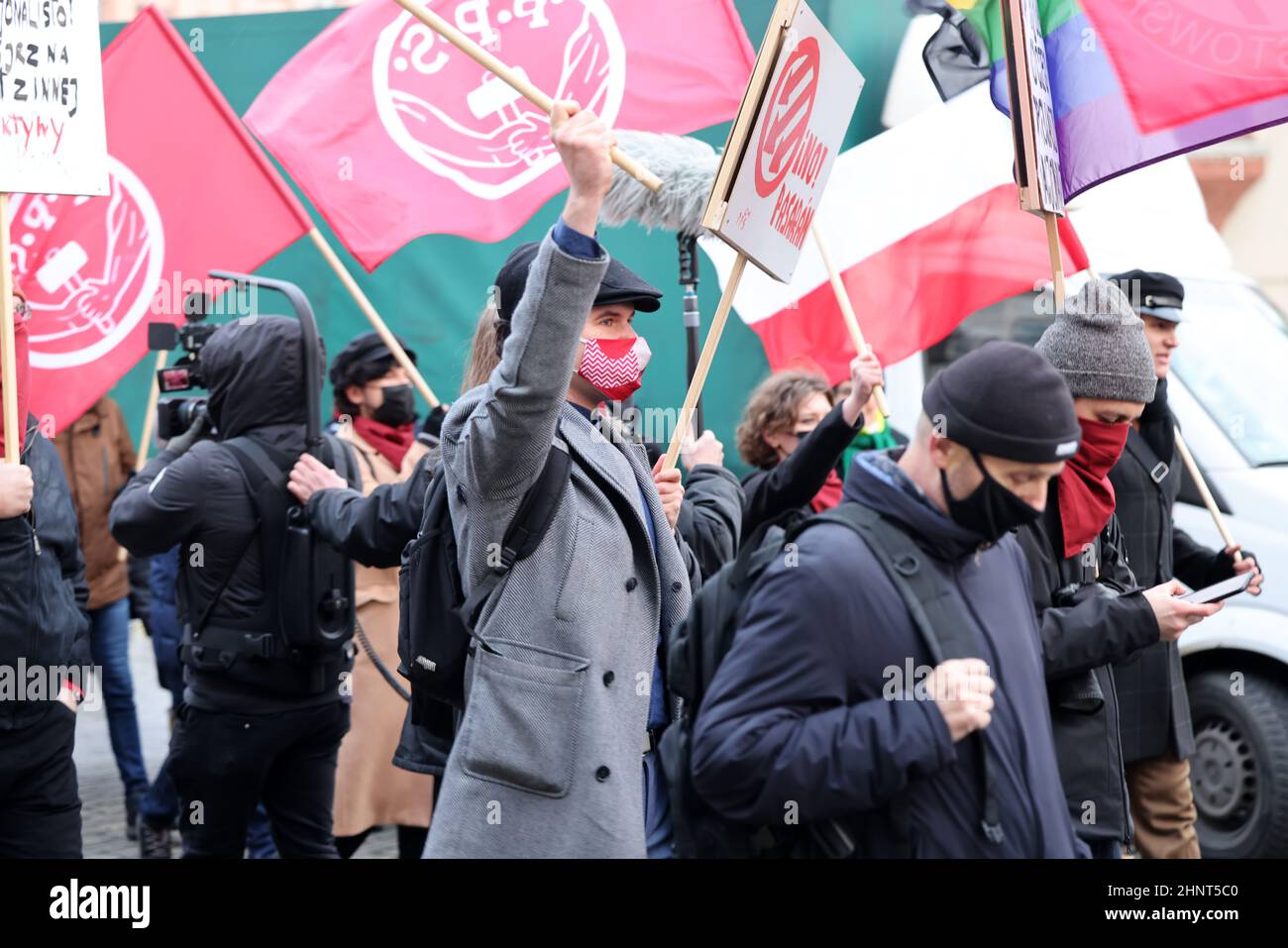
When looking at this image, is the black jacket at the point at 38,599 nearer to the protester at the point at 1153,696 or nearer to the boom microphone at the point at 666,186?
the boom microphone at the point at 666,186

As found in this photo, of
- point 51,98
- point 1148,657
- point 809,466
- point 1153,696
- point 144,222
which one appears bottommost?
point 1153,696

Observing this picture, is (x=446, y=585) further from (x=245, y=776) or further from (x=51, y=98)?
(x=51, y=98)

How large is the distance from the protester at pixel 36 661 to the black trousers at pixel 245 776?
16.3 inches

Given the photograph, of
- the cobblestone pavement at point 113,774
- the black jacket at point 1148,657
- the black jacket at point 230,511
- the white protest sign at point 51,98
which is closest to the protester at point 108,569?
the cobblestone pavement at point 113,774

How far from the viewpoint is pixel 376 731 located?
5.77 metres

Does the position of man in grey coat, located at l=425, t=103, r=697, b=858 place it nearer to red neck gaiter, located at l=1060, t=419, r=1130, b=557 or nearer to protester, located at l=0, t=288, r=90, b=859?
red neck gaiter, located at l=1060, t=419, r=1130, b=557

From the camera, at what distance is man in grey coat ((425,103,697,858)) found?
2715mm

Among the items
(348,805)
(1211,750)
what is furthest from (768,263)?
(1211,750)

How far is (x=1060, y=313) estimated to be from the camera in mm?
3639

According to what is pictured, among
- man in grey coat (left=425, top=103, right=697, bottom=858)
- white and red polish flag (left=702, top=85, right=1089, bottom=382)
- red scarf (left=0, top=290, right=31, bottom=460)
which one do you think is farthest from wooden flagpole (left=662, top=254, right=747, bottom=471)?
white and red polish flag (left=702, top=85, right=1089, bottom=382)

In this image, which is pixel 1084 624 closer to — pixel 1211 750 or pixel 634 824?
pixel 634 824

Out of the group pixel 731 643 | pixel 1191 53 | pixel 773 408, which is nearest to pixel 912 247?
pixel 773 408

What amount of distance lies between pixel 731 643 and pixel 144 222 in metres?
4.03

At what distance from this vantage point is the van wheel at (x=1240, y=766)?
19.0ft
